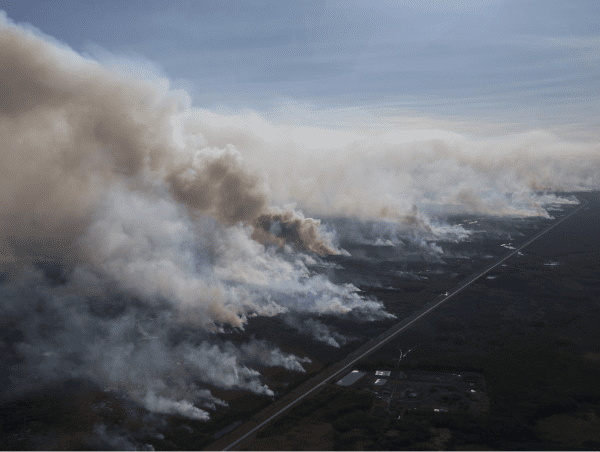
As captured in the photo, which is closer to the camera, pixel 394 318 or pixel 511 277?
pixel 394 318

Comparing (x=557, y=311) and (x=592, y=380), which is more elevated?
(x=557, y=311)

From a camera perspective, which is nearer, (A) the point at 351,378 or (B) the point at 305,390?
(B) the point at 305,390

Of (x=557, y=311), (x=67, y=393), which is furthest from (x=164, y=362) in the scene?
(x=557, y=311)

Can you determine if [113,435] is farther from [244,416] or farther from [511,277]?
[511,277]

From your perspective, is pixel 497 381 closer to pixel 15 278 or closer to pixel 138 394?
pixel 138 394

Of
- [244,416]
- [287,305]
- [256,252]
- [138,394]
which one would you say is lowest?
[244,416]

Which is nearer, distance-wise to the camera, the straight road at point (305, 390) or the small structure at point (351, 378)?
the straight road at point (305, 390)

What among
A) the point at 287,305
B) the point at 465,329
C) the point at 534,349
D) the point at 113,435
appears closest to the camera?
the point at 113,435

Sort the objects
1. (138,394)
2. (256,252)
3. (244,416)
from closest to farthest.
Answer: (244,416), (138,394), (256,252)

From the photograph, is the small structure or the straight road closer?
the straight road
